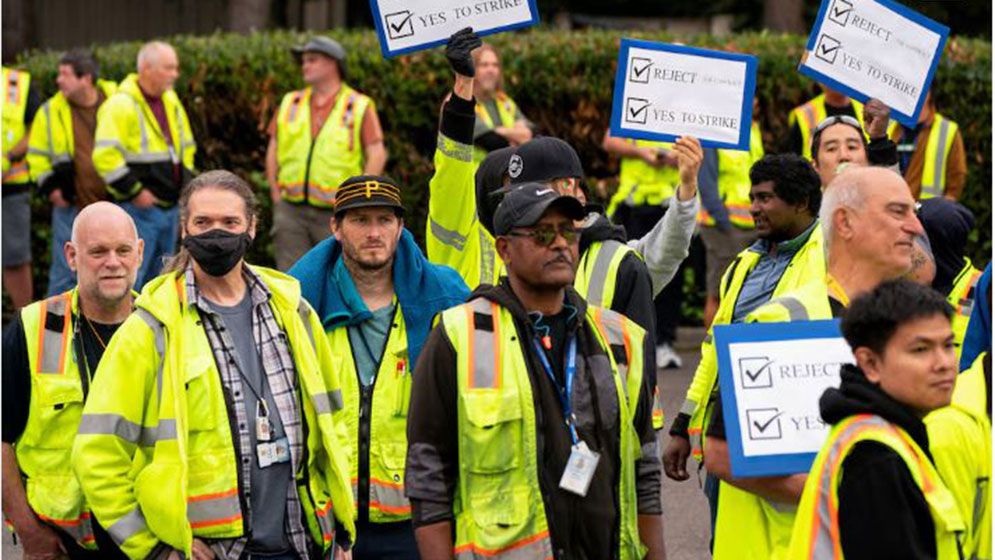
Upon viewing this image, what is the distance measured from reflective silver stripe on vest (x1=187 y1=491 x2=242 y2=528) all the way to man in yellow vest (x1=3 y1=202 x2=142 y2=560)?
565mm

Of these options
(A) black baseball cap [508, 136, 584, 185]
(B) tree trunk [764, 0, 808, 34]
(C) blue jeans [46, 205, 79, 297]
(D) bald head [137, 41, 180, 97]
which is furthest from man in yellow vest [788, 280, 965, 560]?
(B) tree trunk [764, 0, 808, 34]

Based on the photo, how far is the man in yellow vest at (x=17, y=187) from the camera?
45.4 feet

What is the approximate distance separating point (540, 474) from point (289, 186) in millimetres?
8301

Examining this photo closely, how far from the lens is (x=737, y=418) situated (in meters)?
4.98

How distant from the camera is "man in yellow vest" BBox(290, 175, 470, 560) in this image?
238 inches

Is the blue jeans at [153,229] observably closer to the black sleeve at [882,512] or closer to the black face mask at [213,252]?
the black face mask at [213,252]

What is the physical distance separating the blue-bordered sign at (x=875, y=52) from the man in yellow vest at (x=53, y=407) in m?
3.13

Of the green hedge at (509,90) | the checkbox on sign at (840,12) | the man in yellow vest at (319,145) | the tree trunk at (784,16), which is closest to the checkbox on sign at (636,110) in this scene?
the checkbox on sign at (840,12)

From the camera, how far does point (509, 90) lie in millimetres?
14172

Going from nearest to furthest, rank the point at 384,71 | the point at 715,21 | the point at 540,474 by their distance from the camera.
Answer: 1. the point at 540,474
2. the point at 384,71
3. the point at 715,21

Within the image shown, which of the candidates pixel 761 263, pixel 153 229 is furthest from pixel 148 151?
pixel 761 263

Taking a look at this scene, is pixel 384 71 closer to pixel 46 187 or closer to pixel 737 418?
pixel 46 187

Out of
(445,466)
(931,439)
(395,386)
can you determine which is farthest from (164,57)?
(931,439)

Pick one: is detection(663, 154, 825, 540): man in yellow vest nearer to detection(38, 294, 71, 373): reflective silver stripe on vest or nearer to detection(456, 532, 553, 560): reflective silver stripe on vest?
detection(456, 532, 553, 560): reflective silver stripe on vest
